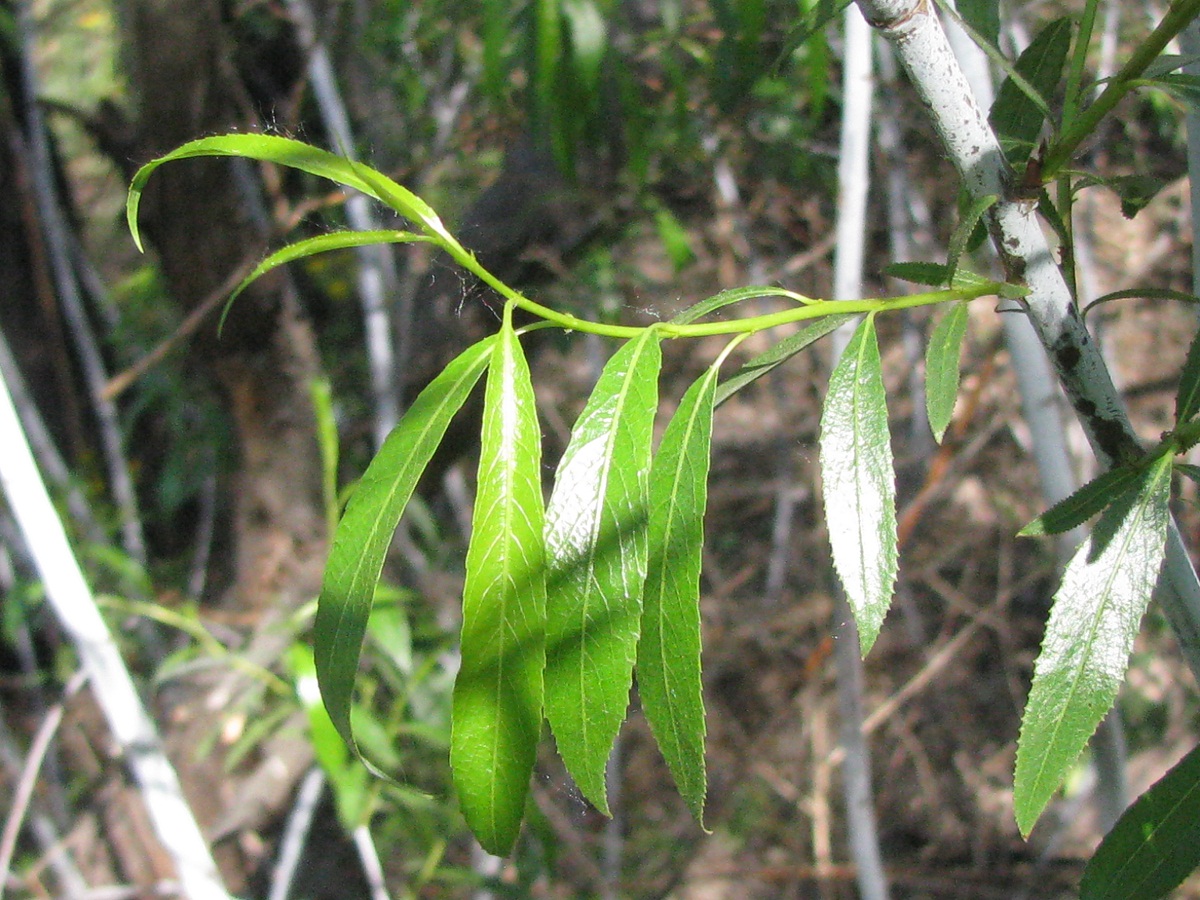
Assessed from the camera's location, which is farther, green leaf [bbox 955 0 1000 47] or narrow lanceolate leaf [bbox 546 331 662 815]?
green leaf [bbox 955 0 1000 47]

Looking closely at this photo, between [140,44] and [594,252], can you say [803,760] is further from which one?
[140,44]

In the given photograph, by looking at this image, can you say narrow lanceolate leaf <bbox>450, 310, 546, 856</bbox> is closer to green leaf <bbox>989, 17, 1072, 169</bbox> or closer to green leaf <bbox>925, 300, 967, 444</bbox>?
green leaf <bbox>925, 300, 967, 444</bbox>

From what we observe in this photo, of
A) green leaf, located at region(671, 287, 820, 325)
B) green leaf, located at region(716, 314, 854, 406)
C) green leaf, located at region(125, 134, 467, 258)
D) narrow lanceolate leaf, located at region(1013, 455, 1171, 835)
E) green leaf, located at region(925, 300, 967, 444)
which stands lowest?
narrow lanceolate leaf, located at region(1013, 455, 1171, 835)

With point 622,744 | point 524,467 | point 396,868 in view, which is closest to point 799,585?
point 622,744

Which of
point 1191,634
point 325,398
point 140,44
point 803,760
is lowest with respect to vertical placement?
point 803,760

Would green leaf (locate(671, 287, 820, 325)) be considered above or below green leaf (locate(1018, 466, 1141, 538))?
above

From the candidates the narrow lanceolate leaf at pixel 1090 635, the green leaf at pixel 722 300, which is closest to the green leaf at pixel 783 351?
the green leaf at pixel 722 300

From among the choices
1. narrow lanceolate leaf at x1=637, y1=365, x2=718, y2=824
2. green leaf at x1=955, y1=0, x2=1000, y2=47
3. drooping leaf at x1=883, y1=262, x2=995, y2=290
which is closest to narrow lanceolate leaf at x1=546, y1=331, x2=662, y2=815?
narrow lanceolate leaf at x1=637, y1=365, x2=718, y2=824
